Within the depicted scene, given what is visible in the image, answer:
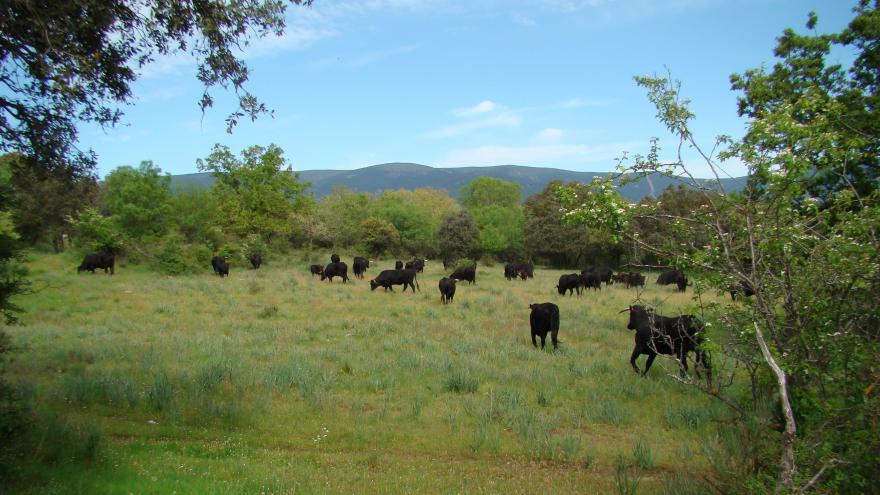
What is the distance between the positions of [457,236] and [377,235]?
31.3ft

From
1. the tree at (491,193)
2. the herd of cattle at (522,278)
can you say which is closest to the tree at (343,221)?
the herd of cattle at (522,278)

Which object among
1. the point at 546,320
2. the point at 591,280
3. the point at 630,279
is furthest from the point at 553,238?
the point at 546,320

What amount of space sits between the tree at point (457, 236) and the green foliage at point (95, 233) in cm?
2691

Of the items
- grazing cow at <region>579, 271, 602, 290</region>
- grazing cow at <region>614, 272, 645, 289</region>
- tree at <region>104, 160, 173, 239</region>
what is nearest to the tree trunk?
grazing cow at <region>579, 271, 602, 290</region>

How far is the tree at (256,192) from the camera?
47125 mm

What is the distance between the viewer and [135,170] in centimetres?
4412

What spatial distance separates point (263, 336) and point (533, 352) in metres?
7.51

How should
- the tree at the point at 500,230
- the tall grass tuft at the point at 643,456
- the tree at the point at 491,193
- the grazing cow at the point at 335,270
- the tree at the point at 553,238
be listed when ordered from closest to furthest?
1. the tall grass tuft at the point at 643,456
2. the grazing cow at the point at 335,270
3. the tree at the point at 553,238
4. the tree at the point at 500,230
5. the tree at the point at 491,193

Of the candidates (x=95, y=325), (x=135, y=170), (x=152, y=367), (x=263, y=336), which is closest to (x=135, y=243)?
(x=135, y=170)

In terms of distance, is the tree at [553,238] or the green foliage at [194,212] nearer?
the green foliage at [194,212]

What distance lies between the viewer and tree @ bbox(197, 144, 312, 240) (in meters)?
47.1

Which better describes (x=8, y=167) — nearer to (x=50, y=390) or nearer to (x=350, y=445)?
(x=50, y=390)

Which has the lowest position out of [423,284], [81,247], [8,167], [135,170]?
[423,284]

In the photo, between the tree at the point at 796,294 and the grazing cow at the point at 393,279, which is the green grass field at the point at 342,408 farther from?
the grazing cow at the point at 393,279
